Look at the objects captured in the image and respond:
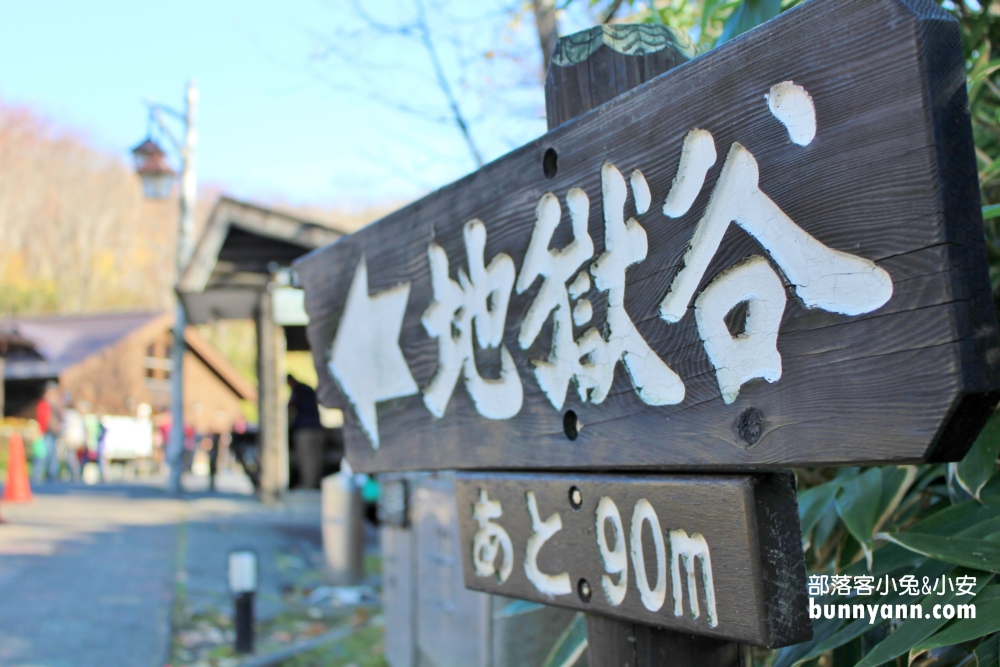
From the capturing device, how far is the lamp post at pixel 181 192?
1251 centimetres

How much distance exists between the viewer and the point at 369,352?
6.56 feet

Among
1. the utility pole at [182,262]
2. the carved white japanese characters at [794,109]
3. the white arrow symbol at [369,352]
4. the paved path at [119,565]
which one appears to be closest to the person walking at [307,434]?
the paved path at [119,565]

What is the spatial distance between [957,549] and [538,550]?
29.9 inches

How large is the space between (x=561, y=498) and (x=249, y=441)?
1304cm

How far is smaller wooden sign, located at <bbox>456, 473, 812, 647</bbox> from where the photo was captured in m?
1.14

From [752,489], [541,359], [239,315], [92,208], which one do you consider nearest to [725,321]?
[752,489]

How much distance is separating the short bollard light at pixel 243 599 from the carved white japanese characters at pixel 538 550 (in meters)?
4.29

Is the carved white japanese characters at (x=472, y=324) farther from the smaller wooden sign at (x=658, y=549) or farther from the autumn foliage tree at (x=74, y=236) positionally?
the autumn foliage tree at (x=74, y=236)

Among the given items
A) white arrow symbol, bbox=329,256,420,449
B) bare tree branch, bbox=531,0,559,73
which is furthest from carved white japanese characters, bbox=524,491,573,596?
bare tree branch, bbox=531,0,559,73

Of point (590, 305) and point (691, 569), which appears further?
point (590, 305)

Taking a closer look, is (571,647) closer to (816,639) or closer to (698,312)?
(816,639)

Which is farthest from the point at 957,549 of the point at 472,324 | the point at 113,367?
the point at 113,367

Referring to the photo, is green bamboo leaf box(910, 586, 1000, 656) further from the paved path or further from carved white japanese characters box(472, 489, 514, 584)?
the paved path

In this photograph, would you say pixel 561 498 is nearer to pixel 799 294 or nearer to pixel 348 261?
pixel 799 294
